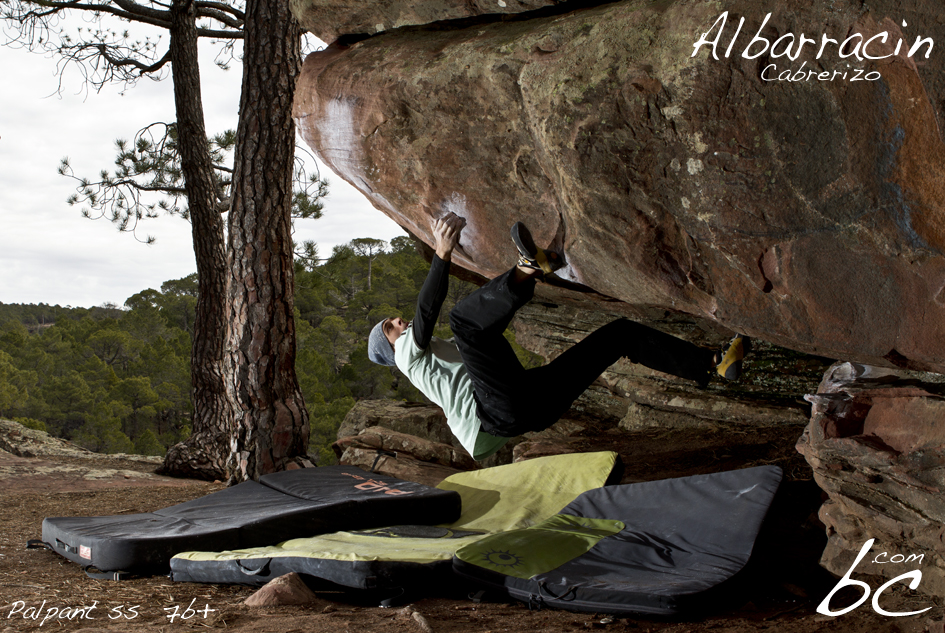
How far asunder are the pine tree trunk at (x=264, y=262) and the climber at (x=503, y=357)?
2.69m

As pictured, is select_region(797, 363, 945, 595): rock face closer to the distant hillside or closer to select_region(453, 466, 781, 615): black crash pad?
select_region(453, 466, 781, 615): black crash pad

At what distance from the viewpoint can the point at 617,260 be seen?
3229 mm

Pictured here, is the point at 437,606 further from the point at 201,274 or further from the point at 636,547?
the point at 201,274

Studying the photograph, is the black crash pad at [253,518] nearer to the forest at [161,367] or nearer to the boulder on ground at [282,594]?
the boulder on ground at [282,594]

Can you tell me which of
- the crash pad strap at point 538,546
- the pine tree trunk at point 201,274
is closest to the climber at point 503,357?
the crash pad strap at point 538,546

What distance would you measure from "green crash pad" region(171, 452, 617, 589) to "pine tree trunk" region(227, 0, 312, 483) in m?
1.77

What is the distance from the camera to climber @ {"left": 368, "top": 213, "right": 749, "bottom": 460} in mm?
2957

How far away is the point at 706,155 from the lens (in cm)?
267

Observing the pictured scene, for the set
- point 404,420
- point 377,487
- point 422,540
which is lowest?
point 422,540

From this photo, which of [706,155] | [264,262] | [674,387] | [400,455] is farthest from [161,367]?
[706,155]

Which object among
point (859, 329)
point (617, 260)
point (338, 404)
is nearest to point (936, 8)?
point (859, 329)

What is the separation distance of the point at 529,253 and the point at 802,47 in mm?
1260

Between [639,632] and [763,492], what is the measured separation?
1.55 meters

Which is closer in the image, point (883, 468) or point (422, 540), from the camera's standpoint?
point (883, 468)
